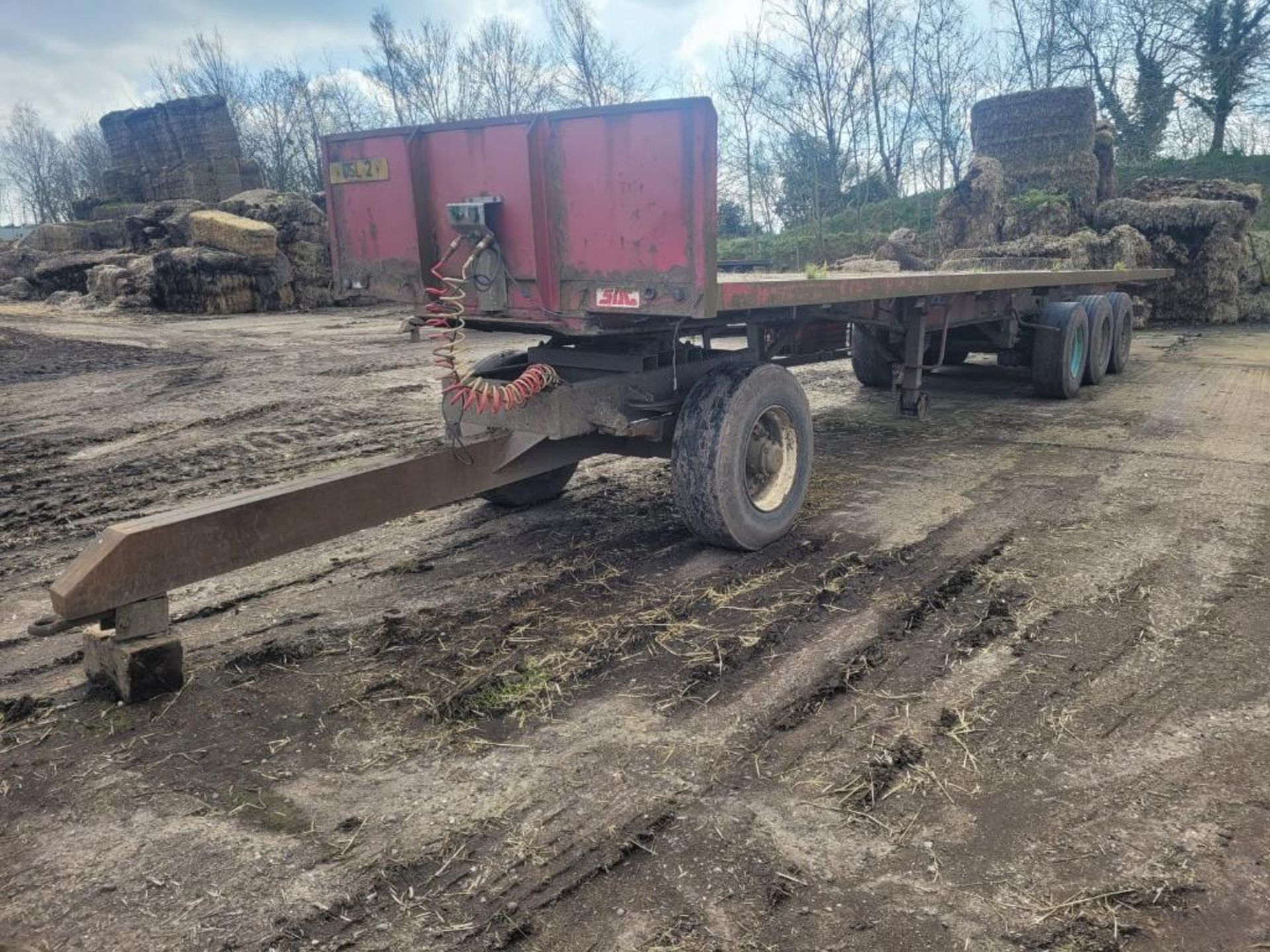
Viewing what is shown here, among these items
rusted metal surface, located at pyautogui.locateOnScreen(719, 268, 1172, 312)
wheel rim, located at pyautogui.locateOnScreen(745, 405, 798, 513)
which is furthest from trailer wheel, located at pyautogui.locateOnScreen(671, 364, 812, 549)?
rusted metal surface, located at pyautogui.locateOnScreen(719, 268, 1172, 312)

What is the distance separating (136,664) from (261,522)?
2.21 ft

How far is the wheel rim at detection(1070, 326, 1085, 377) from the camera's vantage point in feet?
32.8

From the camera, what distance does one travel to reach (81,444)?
766 centimetres

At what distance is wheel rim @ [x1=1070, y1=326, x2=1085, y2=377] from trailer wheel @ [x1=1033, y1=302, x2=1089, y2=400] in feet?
0.07

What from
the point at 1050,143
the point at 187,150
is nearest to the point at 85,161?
the point at 187,150

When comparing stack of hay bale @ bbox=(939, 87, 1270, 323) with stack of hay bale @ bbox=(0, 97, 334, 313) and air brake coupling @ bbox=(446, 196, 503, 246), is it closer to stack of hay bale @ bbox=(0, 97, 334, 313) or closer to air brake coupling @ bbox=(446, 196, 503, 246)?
air brake coupling @ bbox=(446, 196, 503, 246)

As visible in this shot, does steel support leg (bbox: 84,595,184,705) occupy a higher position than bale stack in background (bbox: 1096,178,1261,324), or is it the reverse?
bale stack in background (bbox: 1096,178,1261,324)

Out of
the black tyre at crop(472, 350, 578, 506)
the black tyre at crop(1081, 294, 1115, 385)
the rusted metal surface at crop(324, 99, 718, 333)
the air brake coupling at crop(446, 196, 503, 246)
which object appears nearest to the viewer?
the rusted metal surface at crop(324, 99, 718, 333)

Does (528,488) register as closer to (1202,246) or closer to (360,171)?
(360,171)

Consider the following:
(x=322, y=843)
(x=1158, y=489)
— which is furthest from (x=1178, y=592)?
(x=322, y=843)

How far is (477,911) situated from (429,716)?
3.52 ft

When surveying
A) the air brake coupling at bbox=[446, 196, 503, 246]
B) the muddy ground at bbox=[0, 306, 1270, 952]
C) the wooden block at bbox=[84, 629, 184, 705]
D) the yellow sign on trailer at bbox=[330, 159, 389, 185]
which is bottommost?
the muddy ground at bbox=[0, 306, 1270, 952]

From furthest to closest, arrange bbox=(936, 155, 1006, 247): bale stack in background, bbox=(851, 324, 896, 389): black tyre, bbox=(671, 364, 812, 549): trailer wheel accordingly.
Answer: bbox=(936, 155, 1006, 247): bale stack in background → bbox=(851, 324, 896, 389): black tyre → bbox=(671, 364, 812, 549): trailer wheel

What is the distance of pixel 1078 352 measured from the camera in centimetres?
1023
